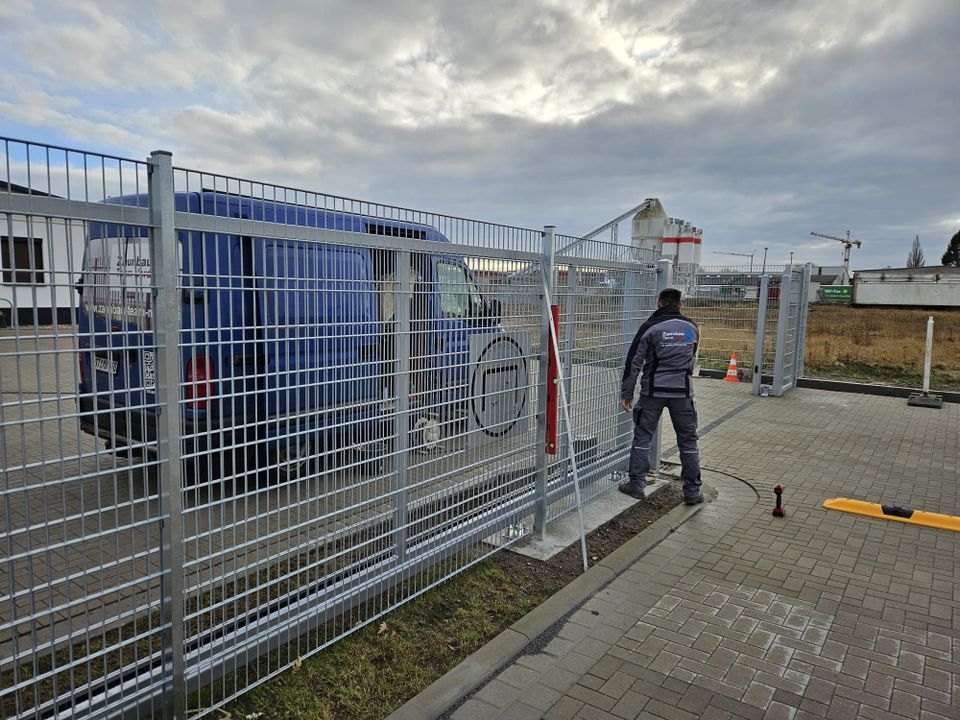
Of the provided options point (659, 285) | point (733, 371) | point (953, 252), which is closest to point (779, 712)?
point (659, 285)

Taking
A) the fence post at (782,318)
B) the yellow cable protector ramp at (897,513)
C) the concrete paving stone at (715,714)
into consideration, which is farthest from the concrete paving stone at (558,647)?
the fence post at (782,318)

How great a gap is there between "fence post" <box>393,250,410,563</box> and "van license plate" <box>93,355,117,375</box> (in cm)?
142

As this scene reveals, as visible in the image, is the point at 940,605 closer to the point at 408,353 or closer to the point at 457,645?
the point at 457,645

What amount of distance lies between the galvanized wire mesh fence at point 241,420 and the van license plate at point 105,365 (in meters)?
0.01

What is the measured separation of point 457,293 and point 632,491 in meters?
3.08

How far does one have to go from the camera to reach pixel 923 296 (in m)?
47.8

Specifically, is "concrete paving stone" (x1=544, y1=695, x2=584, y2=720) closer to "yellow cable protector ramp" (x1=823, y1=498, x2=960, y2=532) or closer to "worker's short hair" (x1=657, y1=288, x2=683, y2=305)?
"worker's short hair" (x1=657, y1=288, x2=683, y2=305)

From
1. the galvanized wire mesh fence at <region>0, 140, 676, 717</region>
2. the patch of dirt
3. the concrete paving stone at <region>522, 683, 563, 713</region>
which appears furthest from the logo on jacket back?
the concrete paving stone at <region>522, 683, 563, 713</region>

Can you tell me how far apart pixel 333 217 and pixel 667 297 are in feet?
11.5

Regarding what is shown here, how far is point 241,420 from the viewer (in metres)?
2.76

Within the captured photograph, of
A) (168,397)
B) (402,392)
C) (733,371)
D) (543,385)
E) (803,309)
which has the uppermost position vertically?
(803,309)

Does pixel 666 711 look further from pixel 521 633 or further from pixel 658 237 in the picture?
pixel 658 237

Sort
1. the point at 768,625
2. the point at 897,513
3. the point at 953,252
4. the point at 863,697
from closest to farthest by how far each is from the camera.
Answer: the point at 863,697 < the point at 768,625 < the point at 897,513 < the point at 953,252

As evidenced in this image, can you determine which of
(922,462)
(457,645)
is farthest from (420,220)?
(922,462)
